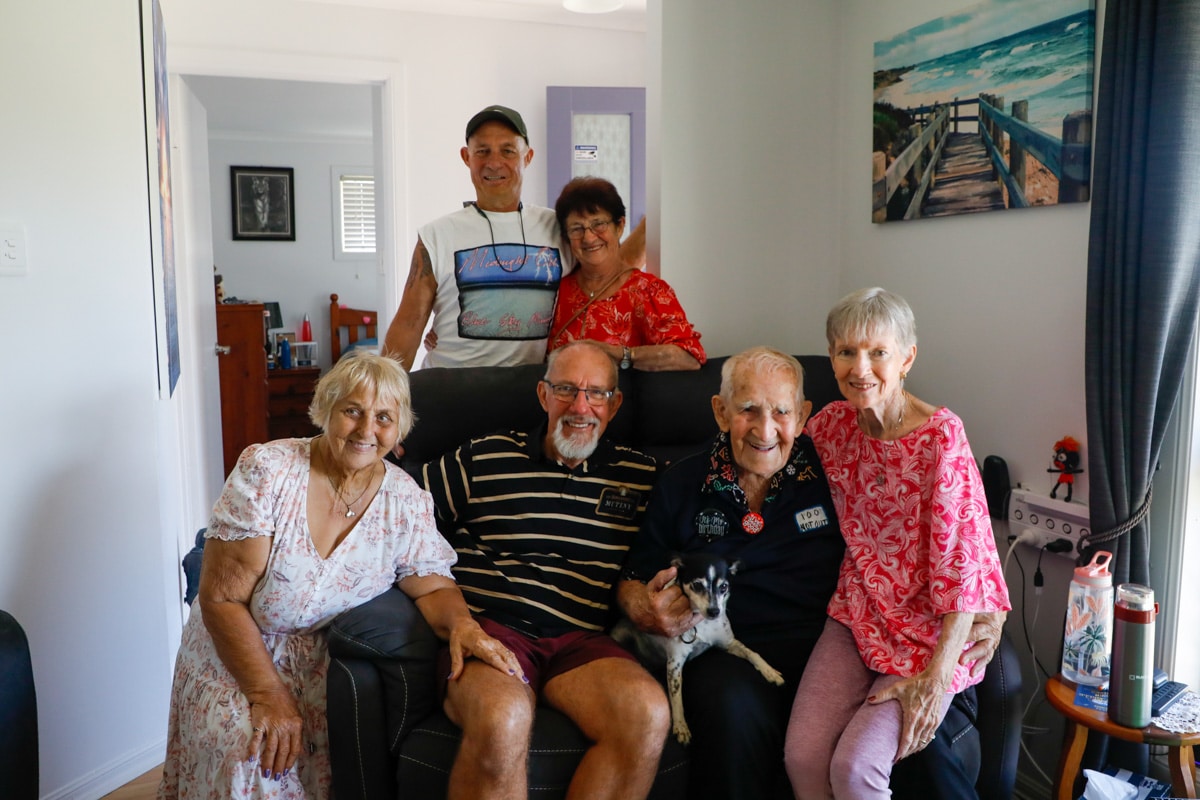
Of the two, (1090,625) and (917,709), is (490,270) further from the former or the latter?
(1090,625)

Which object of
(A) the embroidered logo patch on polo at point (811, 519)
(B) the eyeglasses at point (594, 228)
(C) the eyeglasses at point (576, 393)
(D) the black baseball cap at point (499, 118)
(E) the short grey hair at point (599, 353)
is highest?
(D) the black baseball cap at point (499, 118)

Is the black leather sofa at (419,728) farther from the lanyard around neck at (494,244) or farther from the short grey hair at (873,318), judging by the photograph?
the lanyard around neck at (494,244)

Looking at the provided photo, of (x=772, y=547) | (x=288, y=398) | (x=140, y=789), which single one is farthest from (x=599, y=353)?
(x=288, y=398)

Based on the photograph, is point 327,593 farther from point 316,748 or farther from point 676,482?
point 676,482

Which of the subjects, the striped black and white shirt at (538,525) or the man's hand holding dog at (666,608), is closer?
the man's hand holding dog at (666,608)

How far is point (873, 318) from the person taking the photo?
181 centimetres

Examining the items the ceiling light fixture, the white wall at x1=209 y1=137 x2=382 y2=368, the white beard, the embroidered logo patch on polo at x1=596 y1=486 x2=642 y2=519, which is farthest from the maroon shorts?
the white wall at x1=209 y1=137 x2=382 y2=368

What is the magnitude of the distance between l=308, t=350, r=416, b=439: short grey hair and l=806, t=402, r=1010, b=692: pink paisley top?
0.92 metres

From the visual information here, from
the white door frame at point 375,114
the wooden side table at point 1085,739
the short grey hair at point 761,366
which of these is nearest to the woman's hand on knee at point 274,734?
the short grey hair at point 761,366

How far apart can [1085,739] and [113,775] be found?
229cm

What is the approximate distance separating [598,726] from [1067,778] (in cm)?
99

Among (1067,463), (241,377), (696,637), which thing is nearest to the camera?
(696,637)

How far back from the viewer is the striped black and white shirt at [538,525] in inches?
79.0

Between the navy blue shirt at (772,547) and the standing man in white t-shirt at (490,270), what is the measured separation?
831 mm
